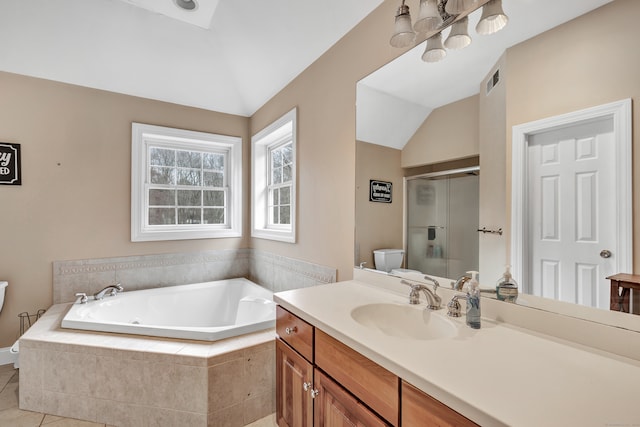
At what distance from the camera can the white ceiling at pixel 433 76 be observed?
1.02 metres

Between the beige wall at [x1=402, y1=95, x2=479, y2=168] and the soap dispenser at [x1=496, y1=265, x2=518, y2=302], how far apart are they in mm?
505

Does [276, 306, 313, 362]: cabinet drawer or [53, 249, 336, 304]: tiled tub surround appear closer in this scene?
[276, 306, 313, 362]: cabinet drawer

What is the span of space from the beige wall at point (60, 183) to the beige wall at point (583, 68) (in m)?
3.04

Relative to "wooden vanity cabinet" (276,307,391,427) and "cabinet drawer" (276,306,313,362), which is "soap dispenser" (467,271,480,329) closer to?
"wooden vanity cabinet" (276,307,391,427)

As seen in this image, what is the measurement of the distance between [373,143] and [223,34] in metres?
1.84

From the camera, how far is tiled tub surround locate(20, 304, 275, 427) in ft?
5.34

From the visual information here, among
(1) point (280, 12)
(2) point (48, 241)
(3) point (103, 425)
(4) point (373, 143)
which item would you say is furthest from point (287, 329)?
(2) point (48, 241)

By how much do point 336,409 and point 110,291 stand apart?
250 centimetres

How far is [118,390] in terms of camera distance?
171 cm

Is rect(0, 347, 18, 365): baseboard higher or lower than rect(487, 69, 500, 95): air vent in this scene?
lower

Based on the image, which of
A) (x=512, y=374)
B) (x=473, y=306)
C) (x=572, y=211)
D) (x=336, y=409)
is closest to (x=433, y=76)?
(x=572, y=211)

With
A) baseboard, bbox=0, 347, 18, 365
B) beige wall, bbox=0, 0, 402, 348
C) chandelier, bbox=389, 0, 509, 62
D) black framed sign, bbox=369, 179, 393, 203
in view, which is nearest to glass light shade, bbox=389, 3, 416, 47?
chandelier, bbox=389, 0, 509, 62

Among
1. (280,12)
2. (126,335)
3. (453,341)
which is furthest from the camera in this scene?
(280,12)

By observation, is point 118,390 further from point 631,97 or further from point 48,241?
point 631,97
